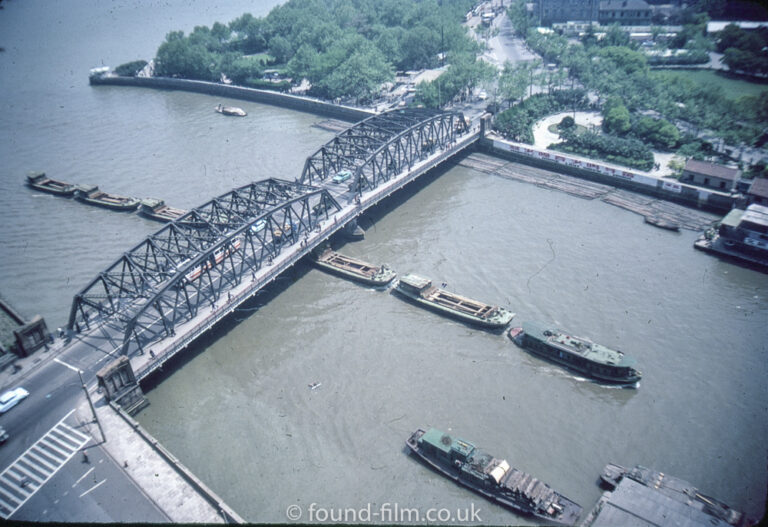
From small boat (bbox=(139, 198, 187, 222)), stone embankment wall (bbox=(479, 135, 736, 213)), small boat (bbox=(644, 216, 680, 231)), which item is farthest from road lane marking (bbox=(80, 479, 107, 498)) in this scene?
stone embankment wall (bbox=(479, 135, 736, 213))

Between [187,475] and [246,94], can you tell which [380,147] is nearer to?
[187,475]

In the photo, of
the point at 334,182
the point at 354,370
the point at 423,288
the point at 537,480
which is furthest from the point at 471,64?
the point at 537,480

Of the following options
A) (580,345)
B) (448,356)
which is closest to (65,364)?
(448,356)

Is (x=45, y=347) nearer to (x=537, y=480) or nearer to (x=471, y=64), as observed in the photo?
(x=537, y=480)

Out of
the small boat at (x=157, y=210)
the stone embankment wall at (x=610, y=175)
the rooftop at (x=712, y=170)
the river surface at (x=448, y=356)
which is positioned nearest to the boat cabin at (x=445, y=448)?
the river surface at (x=448, y=356)

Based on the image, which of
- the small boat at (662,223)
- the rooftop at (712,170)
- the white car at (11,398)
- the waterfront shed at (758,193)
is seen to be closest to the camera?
the white car at (11,398)

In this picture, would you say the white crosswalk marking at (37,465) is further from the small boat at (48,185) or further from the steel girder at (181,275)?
the small boat at (48,185)
